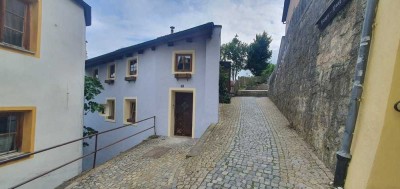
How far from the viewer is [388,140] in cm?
261

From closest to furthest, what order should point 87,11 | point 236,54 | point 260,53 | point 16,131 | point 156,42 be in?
point 16,131, point 87,11, point 156,42, point 260,53, point 236,54

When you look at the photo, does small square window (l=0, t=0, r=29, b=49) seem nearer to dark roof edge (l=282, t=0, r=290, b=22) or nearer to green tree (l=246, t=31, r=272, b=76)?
dark roof edge (l=282, t=0, r=290, b=22)

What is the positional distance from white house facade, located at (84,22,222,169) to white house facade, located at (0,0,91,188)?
3530 mm

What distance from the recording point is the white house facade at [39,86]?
491 cm

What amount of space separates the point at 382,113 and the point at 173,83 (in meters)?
8.06

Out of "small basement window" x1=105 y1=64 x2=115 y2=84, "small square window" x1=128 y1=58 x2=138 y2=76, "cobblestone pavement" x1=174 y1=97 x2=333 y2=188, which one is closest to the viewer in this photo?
"cobblestone pavement" x1=174 y1=97 x2=333 y2=188

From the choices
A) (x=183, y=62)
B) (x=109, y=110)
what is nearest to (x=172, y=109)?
(x=183, y=62)

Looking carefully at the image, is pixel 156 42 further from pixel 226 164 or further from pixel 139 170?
pixel 226 164

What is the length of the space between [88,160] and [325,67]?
41.9 feet

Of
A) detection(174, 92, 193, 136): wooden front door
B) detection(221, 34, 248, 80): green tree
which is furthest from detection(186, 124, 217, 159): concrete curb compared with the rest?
detection(221, 34, 248, 80): green tree

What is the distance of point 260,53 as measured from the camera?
1143 inches

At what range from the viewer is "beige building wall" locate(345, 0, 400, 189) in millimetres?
2582

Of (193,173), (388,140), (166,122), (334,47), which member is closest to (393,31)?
(388,140)

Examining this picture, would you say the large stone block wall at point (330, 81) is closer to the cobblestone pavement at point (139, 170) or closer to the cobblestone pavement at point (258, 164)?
the cobblestone pavement at point (258, 164)
